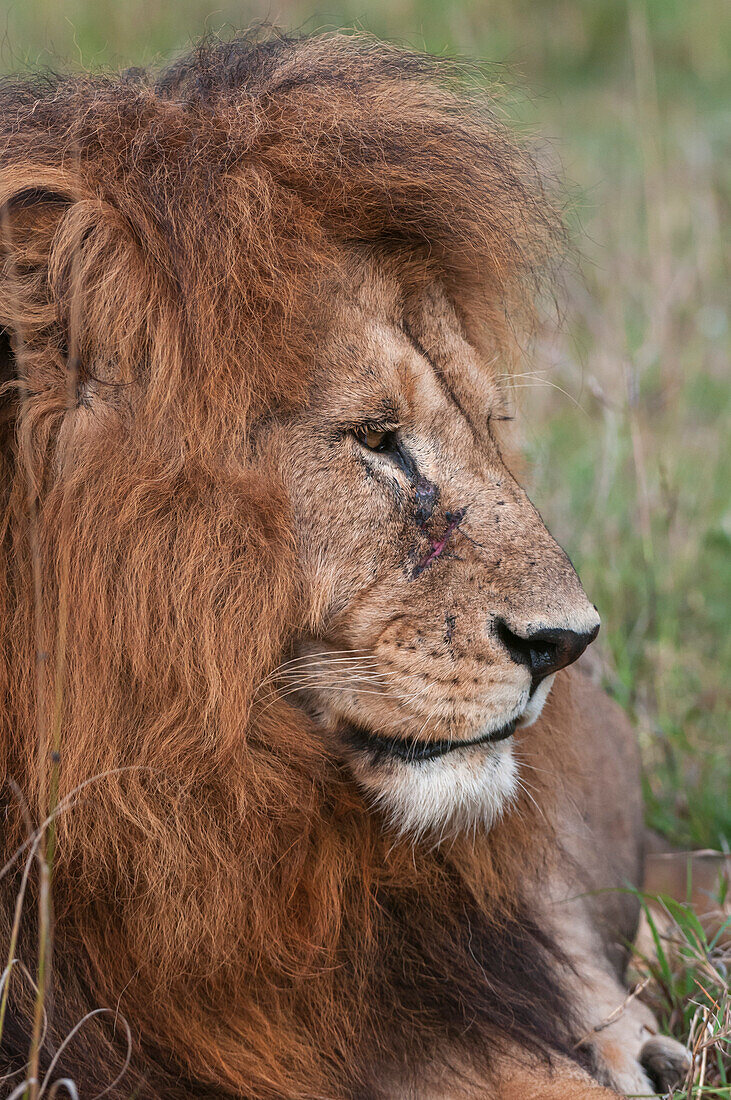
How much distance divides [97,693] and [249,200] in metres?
0.70

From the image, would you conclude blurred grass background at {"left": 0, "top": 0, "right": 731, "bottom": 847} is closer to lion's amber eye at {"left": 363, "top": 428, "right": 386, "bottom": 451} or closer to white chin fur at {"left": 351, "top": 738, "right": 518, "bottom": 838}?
lion's amber eye at {"left": 363, "top": 428, "right": 386, "bottom": 451}

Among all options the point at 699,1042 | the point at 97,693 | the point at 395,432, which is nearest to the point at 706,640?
the point at 699,1042

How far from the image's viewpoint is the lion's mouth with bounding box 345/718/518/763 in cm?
184

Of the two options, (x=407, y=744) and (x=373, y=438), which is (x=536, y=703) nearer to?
(x=407, y=744)

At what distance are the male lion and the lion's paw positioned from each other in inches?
19.9

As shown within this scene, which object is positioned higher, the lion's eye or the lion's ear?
the lion's ear

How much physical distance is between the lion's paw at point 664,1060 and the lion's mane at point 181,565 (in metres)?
0.65

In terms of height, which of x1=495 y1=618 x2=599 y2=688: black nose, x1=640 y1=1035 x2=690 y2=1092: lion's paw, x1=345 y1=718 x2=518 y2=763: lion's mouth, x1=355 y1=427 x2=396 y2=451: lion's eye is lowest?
x1=640 y1=1035 x2=690 y2=1092: lion's paw

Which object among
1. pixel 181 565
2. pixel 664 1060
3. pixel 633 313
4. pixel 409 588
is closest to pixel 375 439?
pixel 409 588

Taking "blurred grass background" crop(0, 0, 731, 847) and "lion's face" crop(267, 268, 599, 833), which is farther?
"blurred grass background" crop(0, 0, 731, 847)

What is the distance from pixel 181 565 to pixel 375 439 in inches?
13.1

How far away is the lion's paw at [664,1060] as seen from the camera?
234cm

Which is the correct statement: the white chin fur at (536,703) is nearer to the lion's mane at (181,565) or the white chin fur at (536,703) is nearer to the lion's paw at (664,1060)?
the lion's mane at (181,565)

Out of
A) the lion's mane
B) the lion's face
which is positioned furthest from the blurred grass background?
the lion's mane
